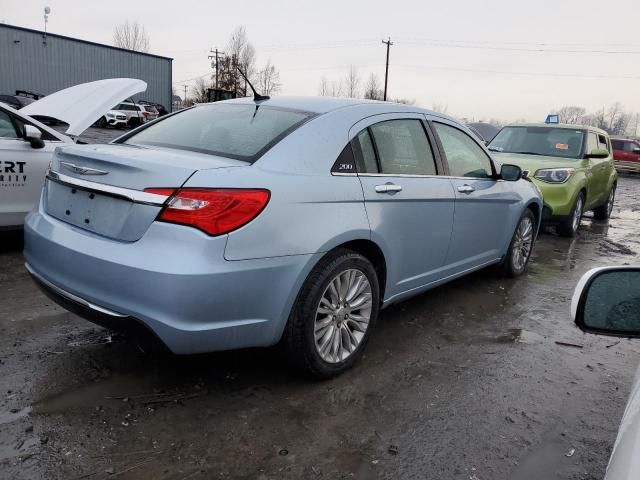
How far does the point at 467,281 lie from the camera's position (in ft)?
17.4

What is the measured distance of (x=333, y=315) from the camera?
295cm

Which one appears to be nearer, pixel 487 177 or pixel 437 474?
pixel 437 474

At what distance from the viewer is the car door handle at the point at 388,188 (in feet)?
10.4

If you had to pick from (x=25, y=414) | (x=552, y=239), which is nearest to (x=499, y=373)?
(x=25, y=414)

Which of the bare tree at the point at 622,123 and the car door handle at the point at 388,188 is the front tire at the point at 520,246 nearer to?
the car door handle at the point at 388,188

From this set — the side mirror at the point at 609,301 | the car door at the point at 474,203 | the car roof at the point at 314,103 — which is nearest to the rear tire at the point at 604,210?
the car door at the point at 474,203

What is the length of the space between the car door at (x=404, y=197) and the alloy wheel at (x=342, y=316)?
0.28 meters

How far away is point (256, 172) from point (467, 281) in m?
3.32

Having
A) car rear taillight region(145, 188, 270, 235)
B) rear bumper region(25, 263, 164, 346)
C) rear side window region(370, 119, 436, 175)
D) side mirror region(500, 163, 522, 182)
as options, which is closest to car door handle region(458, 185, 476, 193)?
rear side window region(370, 119, 436, 175)

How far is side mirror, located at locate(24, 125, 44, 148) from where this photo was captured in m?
5.11

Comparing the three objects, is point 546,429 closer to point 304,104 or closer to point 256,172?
point 256,172

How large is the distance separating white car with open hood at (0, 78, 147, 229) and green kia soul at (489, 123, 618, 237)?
5542 millimetres

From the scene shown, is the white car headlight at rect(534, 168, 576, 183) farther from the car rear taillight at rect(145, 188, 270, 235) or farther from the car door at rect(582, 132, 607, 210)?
the car rear taillight at rect(145, 188, 270, 235)

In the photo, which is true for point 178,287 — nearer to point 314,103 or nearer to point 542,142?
point 314,103
